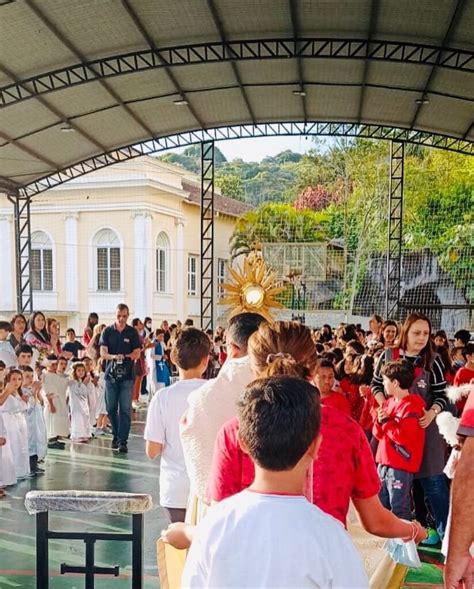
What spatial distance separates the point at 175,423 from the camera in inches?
137

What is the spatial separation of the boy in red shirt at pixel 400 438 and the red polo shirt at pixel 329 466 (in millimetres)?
2446

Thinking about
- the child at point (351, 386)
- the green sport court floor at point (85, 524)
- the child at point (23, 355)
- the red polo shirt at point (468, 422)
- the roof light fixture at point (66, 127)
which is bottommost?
the green sport court floor at point (85, 524)

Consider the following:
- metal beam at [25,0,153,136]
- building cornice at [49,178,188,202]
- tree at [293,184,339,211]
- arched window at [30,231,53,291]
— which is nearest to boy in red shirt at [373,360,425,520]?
metal beam at [25,0,153,136]

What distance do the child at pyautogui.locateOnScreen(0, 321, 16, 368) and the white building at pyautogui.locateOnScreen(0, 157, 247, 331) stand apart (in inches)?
615

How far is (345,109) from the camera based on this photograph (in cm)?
1433

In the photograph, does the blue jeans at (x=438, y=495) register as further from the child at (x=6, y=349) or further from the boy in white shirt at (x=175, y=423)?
the child at (x=6, y=349)

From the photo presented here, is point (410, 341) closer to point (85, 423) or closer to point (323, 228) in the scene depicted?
point (85, 423)

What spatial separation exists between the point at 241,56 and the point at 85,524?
26.7 ft

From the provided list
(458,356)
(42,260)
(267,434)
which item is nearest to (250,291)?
(458,356)

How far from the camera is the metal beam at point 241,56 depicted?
35.3 ft

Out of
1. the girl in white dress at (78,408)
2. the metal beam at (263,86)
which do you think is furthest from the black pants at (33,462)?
the metal beam at (263,86)

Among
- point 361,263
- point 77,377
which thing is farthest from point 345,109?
point 361,263

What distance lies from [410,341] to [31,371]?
13.1ft

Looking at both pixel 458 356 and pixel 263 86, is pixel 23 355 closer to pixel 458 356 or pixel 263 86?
pixel 458 356
